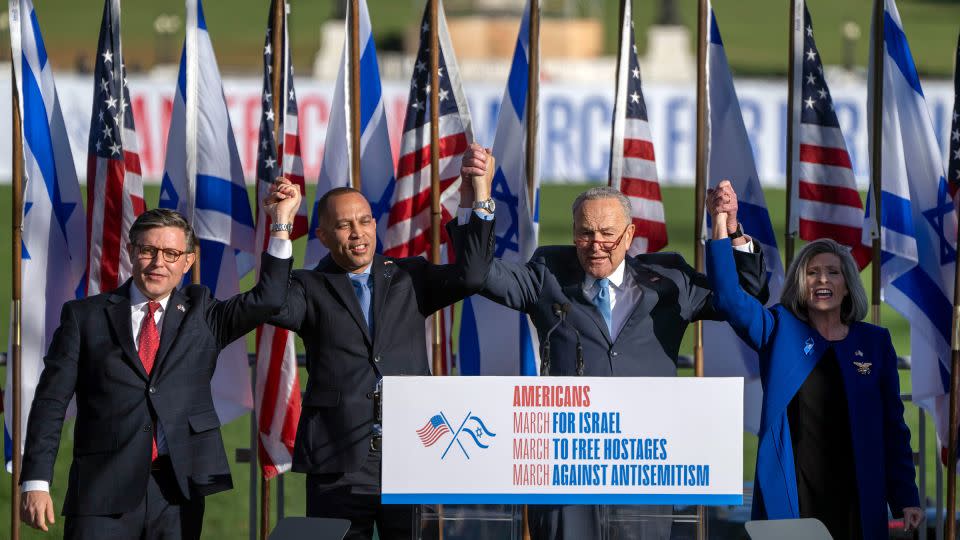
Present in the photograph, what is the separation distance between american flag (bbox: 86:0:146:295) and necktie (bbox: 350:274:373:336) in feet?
5.62

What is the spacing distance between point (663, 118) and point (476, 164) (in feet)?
42.6

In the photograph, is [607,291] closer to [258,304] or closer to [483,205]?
[483,205]

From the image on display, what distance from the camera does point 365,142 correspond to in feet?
18.8

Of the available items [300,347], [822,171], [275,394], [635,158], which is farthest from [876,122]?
[300,347]

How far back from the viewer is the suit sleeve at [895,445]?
12.4 ft

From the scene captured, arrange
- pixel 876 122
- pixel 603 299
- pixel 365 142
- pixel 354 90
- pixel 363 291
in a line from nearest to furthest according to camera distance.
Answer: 1. pixel 603 299
2. pixel 363 291
3. pixel 876 122
4. pixel 354 90
5. pixel 365 142

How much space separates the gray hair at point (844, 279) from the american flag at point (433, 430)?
3.68 feet

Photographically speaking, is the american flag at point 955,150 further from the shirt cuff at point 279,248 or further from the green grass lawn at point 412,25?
the green grass lawn at point 412,25

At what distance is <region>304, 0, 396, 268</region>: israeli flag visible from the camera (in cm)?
559

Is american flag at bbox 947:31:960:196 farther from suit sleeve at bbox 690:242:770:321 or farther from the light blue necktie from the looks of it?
the light blue necktie

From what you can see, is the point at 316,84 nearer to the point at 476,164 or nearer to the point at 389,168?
the point at 389,168

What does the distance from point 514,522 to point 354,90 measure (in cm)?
266

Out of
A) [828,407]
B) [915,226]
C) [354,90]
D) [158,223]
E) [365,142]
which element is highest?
[354,90]

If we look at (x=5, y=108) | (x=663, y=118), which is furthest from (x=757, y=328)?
(x=5, y=108)
